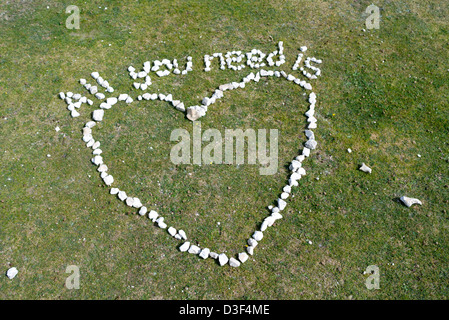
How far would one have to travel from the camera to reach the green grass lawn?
20.1 feet

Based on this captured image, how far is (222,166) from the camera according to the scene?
7465 millimetres

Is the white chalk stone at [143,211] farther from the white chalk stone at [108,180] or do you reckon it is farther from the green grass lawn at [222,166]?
the white chalk stone at [108,180]

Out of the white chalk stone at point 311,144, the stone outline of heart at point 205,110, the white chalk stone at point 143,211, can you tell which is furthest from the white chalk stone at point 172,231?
the white chalk stone at point 311,144

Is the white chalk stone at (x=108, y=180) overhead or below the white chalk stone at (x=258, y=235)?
overhead

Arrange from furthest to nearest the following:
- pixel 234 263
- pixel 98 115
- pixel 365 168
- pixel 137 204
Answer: pixel 98 115, pixel 365 168, pixel 137 204, pixel 234 263

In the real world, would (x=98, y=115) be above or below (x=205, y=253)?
above

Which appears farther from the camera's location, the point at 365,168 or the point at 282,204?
the point at 365,168

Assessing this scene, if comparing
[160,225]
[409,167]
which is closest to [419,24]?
[409,167]

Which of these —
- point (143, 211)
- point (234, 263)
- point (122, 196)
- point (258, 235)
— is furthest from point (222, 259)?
point (122, 196)

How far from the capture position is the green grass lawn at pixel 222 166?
611 centimetres

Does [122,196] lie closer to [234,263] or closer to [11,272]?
[11,272]

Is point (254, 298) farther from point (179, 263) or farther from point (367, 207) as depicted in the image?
point (367, 207)

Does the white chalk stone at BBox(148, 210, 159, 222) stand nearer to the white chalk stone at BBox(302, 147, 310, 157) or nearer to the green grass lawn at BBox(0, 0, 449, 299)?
the green grass lawn at BBox(0, 0, 449, 299)

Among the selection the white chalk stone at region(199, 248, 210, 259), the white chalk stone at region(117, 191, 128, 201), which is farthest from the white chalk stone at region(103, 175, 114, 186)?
the white chalk stone at region(199, 248, 210, 259)
